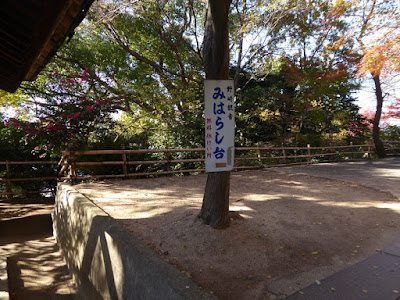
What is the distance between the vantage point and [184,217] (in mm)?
3426

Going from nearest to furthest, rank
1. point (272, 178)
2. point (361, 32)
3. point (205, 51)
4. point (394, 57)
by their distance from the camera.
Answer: point (205, 51)
point (394, 57)
point (272, 178)
point (361, 32)

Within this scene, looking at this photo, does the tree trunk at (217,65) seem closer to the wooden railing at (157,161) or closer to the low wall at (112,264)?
the low wall at (112,264)

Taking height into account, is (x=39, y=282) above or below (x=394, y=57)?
below

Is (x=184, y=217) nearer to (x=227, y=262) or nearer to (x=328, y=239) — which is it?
(x=227, y=262)

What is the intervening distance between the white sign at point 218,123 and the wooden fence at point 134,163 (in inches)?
151

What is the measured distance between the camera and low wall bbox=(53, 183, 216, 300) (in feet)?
6.28

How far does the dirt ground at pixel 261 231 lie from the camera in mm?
2252

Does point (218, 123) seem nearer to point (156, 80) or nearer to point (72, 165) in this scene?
point (72, 165)

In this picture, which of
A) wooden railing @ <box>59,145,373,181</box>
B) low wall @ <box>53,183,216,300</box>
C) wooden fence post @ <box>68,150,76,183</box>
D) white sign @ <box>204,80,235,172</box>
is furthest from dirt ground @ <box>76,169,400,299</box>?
white sign @ <box>204,80,235,172</box>

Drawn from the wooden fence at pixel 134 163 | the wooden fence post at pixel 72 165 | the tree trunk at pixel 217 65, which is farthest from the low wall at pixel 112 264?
the wooden fence at pixel 134 163

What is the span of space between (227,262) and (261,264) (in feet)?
1.13

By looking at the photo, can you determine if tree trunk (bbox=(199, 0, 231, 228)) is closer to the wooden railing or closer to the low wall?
the low wall

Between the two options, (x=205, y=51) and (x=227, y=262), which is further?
(x=205, y=51)

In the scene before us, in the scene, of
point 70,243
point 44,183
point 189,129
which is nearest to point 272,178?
point 189,129
